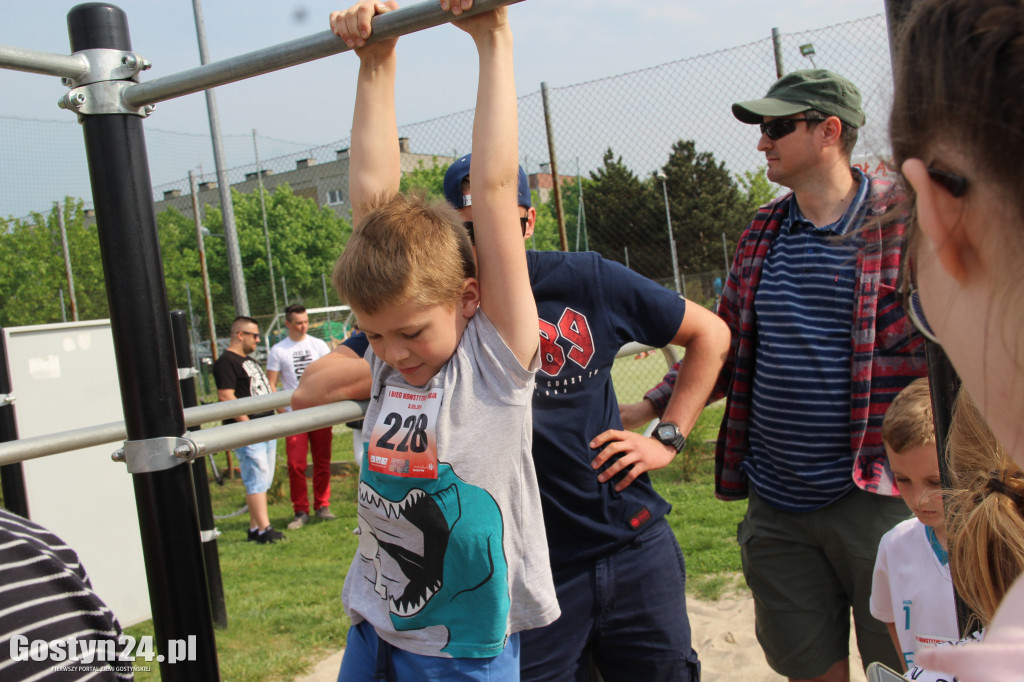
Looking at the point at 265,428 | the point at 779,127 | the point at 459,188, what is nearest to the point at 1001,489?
the point at 265,428

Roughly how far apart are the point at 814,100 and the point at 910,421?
3.45ft

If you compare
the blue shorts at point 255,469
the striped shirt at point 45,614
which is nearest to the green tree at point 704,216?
the blue shorts at point 255,469

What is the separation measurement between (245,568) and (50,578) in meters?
4.83

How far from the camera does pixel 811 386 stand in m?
2.20

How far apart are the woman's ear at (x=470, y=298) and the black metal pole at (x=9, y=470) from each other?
2686 millimetres

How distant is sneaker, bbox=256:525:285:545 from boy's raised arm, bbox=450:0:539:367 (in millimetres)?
5147

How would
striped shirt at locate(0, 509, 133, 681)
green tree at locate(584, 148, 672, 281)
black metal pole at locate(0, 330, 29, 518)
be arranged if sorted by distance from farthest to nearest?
green tree at locate(584, 148, 672, 281)
black metal pole at locate(0, 330, 29, 518)
striped shirt at locate(0, 509, 133, 681)

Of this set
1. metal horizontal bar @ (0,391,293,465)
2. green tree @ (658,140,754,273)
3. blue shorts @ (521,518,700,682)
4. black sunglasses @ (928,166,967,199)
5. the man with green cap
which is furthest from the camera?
green tree @ (658,140,754,273)

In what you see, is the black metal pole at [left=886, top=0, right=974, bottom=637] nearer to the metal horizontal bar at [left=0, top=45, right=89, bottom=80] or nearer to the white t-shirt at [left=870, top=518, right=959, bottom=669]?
the white t-shirt at [left=870, top=518, right=959, bottom=669]

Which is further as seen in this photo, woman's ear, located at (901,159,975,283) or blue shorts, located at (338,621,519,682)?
blue shorts, located at (338,621,519,682)

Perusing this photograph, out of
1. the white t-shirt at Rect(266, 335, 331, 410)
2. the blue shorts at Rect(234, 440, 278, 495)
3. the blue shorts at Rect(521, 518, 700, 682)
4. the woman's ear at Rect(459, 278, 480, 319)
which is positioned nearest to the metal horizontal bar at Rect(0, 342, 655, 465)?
the woman's ear at Rect(459, 278, 480, 319)

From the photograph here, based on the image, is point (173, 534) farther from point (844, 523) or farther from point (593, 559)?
point (844, 523)

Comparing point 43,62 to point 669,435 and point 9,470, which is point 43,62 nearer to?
point 669,435

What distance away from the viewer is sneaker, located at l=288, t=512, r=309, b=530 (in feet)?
21.0
